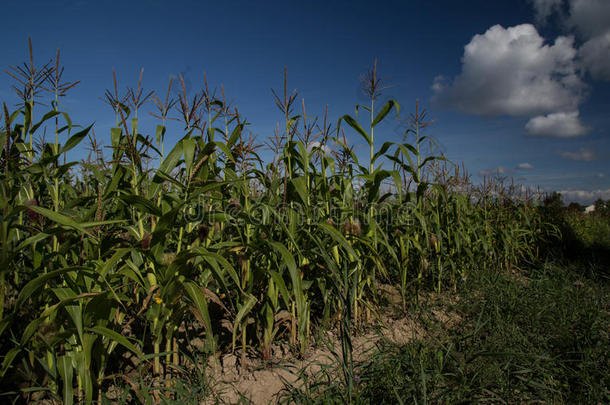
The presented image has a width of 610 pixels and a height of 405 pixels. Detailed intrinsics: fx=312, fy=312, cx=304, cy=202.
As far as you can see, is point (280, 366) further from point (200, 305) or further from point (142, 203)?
point (142, 203)

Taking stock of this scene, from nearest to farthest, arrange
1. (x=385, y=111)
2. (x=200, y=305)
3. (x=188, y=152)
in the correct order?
(x=200, y=305), (x=188, y=152), (x=385, y=111)

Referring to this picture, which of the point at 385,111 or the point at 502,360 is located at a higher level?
the point at 385,111

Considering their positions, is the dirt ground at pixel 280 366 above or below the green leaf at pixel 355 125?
below

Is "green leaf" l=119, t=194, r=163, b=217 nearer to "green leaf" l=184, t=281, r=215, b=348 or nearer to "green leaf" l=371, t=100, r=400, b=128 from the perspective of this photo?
"green leaf" l=184, t=281, r=215, b=348

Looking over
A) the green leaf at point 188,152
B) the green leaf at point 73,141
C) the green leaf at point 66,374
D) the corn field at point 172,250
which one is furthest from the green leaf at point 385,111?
the green leaf at point 66,374

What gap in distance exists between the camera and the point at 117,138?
Result: 1.68 meters

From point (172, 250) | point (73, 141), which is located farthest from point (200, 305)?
point (73, 141)

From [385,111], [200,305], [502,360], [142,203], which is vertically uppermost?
[385,111]

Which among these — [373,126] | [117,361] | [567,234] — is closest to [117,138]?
[117,361]

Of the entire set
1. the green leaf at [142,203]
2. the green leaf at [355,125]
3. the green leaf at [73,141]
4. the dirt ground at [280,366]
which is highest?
the green leaf at [355,125]

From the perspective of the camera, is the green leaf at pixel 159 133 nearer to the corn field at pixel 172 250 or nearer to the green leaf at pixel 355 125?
the corn field at pixel 172 250

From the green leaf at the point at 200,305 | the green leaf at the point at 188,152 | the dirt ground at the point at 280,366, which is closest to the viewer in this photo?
the green leaf at the point at 200,305

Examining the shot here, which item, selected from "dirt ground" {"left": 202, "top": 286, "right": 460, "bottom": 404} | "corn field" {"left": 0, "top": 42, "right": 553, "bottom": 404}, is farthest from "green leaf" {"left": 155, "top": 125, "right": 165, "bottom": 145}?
"dirt ground" {"left": 202, "top": 286, "right": 460, "bottom": 404}

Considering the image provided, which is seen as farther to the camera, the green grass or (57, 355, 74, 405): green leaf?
the green grass
